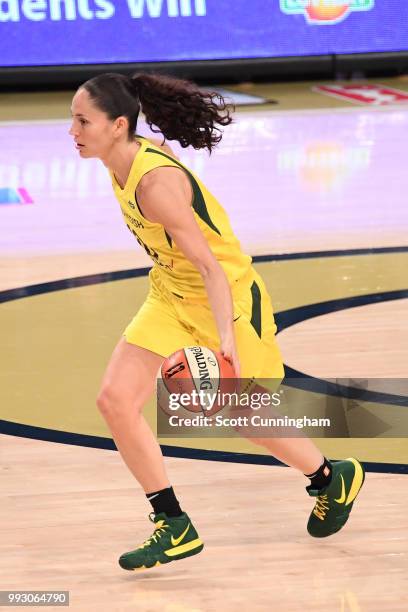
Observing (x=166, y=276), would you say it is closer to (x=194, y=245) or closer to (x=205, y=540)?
(x=194, y=245)

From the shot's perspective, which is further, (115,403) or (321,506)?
(321,506)

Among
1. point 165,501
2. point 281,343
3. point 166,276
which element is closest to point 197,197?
point 166,276

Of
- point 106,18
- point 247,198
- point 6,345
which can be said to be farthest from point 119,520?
point 106,18

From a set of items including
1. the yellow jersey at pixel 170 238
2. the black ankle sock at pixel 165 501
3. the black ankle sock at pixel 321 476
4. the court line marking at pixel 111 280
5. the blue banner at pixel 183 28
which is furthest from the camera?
the blue banner at pixel 183 28

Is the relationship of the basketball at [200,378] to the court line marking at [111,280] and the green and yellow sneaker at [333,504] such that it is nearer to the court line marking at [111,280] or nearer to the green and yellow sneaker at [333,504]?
the green and yellow sneaker at [333,504]

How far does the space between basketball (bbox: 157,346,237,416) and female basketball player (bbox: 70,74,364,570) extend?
5 centimetres

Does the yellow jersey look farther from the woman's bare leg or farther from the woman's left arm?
the woman's bare leg

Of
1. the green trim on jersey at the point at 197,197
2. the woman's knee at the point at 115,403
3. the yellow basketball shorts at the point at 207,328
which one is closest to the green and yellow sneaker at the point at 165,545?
the woman's knee at the point at 115,403

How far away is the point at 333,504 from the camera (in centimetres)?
442

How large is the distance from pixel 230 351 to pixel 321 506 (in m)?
0.77

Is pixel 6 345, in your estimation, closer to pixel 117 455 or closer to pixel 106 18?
pixel 117 455

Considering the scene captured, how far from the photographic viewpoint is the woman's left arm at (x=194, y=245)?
3963 millimetres

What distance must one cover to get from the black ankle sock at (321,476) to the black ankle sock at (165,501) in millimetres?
456

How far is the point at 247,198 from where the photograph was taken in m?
10.7
